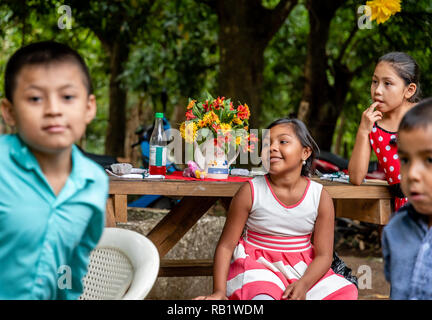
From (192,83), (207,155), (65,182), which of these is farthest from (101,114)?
(65,182)

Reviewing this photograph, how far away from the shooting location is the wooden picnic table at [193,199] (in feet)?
8.98

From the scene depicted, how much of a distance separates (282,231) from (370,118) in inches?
32.5

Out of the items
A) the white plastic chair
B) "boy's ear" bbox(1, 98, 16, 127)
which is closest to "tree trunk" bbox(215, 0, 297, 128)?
the white plastic chair

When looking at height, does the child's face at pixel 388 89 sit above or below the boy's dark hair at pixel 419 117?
above

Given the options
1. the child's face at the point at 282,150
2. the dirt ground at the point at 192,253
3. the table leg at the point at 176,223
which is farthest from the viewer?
the dirt ground at the point at 192,253

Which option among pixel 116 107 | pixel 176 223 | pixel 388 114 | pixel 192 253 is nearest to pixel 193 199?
pixel 176 223

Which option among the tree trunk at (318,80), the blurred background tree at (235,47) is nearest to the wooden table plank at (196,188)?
the blurred background tree at (235,47)

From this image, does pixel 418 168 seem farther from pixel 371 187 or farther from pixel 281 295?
pixel 371 187

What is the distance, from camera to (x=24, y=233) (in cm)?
156

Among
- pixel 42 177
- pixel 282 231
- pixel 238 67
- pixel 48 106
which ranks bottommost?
pixel 282 231

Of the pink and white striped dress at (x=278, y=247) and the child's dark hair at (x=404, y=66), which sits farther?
the child's dark hair at (x=404, y=66)

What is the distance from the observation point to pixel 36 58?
5.31 feet

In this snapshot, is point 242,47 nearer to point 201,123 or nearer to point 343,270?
point 201,123

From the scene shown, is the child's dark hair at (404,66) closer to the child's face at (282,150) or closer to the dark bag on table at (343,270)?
the child's face at (282,150)
